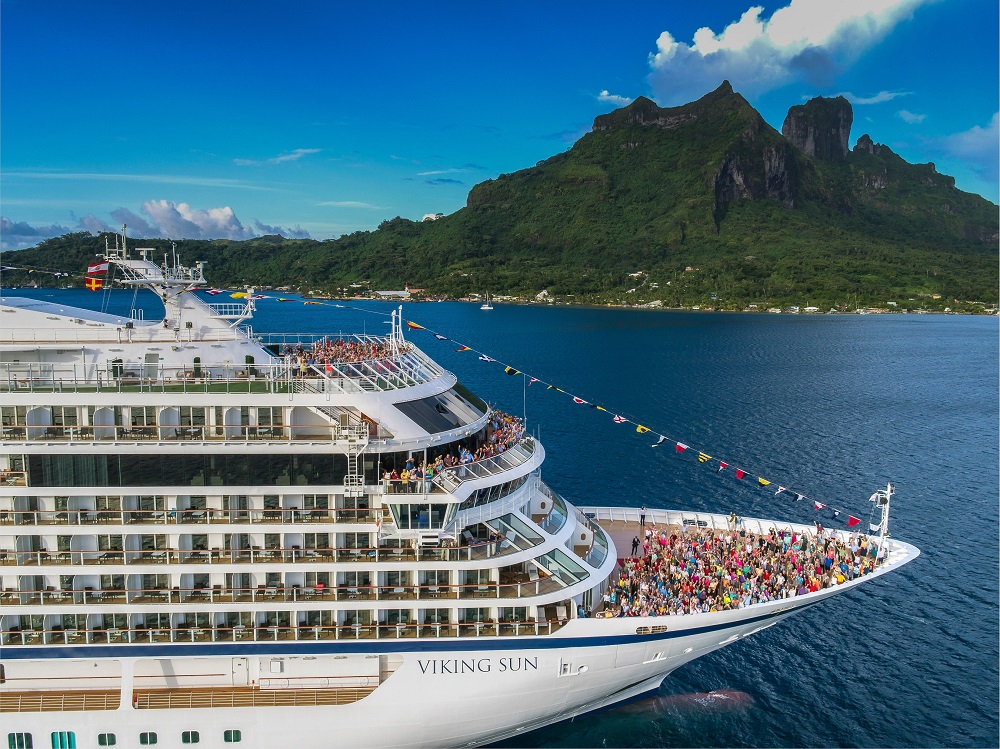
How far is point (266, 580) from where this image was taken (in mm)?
16000

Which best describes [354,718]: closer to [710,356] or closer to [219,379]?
→ [219,379]

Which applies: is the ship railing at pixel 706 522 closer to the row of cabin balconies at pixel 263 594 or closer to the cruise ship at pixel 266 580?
the cruise ship at pixel 266 580

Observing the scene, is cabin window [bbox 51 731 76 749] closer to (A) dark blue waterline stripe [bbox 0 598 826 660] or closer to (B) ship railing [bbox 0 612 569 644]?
(B) ship railing [bbox 0 612 569 644]

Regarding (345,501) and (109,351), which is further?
(109,351)

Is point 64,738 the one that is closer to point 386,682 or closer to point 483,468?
point 386,682

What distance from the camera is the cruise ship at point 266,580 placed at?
15.5m

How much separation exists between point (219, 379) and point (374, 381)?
12.5 feet

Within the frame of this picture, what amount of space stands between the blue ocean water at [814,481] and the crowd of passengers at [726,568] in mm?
4600

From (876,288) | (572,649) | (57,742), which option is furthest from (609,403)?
(876,288)

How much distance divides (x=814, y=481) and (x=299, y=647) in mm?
34138

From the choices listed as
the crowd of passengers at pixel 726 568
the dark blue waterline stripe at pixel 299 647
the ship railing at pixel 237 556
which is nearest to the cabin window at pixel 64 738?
the dark blue waterline stripe at pixel 299 647

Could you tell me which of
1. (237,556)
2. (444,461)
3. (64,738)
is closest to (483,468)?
(444,461)

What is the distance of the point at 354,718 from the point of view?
51.5ft

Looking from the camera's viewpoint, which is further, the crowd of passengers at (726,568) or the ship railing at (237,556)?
the crowd of passengers at (726,568)
